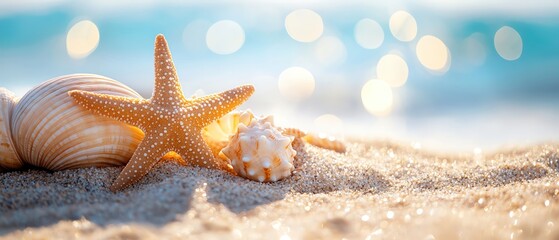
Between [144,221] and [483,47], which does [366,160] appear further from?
[483,47]

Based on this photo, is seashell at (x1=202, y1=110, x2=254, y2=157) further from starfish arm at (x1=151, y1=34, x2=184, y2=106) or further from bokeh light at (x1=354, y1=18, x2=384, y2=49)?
bokeh light at (x1=354, y1=18, x2=384, y2=49)

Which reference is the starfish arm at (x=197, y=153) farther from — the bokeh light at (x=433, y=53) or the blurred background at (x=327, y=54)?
the bokeh light at (x=433, y=53)

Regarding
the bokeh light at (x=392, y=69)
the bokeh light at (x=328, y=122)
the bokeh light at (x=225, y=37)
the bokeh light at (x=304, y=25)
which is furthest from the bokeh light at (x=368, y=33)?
the bokeh light at (x=328, y=122)

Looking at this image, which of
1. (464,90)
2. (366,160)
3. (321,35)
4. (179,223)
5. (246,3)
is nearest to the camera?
(179,223)

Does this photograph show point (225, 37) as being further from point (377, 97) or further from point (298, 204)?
point (298, 204)

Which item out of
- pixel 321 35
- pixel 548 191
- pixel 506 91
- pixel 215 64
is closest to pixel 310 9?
pixel 321 35

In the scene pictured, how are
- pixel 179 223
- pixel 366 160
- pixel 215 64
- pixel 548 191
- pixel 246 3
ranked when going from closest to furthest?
pixel 179 223, pixel 548 191, pixel 366 160, pixel 215 64, pixel 246 3

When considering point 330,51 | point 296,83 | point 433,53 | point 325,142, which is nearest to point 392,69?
point 433,53

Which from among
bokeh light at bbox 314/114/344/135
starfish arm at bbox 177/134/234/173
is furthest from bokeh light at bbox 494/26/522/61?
starfish arm at bbox 177/134/234/173
